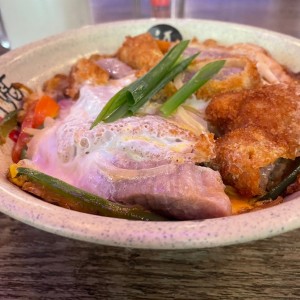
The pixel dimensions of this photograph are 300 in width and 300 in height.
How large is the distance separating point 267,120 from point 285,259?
463 millimetres

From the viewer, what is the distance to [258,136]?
51.2 inches

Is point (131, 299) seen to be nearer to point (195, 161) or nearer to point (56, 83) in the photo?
point (195, 161)

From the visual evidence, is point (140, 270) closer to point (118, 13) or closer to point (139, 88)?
point (139, 88)

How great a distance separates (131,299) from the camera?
3.98 ft

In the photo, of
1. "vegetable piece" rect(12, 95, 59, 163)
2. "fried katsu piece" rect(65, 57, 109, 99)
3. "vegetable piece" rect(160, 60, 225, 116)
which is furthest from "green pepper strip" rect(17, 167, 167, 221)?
"fried katsu piece" rect(65, 57, 109, 99)

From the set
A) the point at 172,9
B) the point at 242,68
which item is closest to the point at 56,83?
the point at 242,68

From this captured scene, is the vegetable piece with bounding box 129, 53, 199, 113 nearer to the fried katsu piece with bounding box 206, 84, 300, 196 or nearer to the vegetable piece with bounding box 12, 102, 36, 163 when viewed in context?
the fried katsu piece with bounding box 206, 84, 300, 196

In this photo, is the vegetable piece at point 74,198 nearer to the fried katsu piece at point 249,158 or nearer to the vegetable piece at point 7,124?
the fried katsu piece at point 249,158

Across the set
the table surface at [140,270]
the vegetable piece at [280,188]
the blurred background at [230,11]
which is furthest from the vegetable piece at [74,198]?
the blurred background at [230,11]

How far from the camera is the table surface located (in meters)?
1.23

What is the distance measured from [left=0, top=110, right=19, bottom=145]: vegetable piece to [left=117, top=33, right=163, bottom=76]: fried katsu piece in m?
0.58

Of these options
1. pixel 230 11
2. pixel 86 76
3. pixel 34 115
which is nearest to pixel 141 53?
pixel 86 76

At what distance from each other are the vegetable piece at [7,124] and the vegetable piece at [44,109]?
10 centimetres

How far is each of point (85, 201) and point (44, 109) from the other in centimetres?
66
